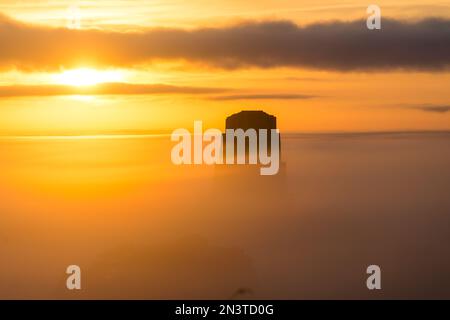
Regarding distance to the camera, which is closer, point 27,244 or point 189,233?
point 189,233

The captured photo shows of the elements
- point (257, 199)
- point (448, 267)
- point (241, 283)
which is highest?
point (257, 199)

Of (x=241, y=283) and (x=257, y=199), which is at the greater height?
(x=257, y=199)

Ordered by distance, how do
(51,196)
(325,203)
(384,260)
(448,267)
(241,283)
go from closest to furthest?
1. (241,283)
2. (448,267)
3. (384,260)
4. (51,196)
5. (325,203)

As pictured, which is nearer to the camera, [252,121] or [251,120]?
[251,120]
